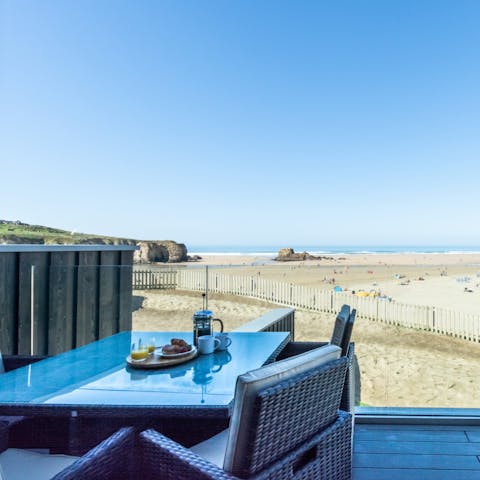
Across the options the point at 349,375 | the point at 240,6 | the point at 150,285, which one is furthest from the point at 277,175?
the point at 349,375

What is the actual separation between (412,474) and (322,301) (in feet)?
13.9

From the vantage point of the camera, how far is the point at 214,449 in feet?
3.95

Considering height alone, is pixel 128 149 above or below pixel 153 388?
above

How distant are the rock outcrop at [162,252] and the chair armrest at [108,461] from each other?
19310 millimetres

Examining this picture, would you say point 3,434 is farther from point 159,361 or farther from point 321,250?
point 321,250

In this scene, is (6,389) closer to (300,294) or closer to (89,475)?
(89,475)

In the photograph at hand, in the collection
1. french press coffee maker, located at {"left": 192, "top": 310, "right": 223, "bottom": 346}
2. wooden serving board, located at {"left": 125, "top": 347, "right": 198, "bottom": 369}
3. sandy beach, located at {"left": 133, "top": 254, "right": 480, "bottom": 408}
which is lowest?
sandy beach, located at {"left": 133, "top": 254, "right": 480, "bottom": 408}

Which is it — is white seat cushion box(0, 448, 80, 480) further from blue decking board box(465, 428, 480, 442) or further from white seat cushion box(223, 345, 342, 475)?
blue decking board box(465, 428, 480, 442)

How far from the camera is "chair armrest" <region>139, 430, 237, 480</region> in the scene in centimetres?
82

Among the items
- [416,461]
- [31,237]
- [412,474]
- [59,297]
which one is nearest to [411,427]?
[416,461]

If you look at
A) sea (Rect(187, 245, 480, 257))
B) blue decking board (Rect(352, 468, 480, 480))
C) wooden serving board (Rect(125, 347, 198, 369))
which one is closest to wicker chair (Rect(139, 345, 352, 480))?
wooden serving board (Rect(125, 347, 198, 369))

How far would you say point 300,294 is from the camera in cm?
618

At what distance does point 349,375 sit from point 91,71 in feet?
16.7

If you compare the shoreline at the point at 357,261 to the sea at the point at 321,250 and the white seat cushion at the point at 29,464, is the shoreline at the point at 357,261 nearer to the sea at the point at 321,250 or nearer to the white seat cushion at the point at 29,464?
the sea at the point at 321,250
